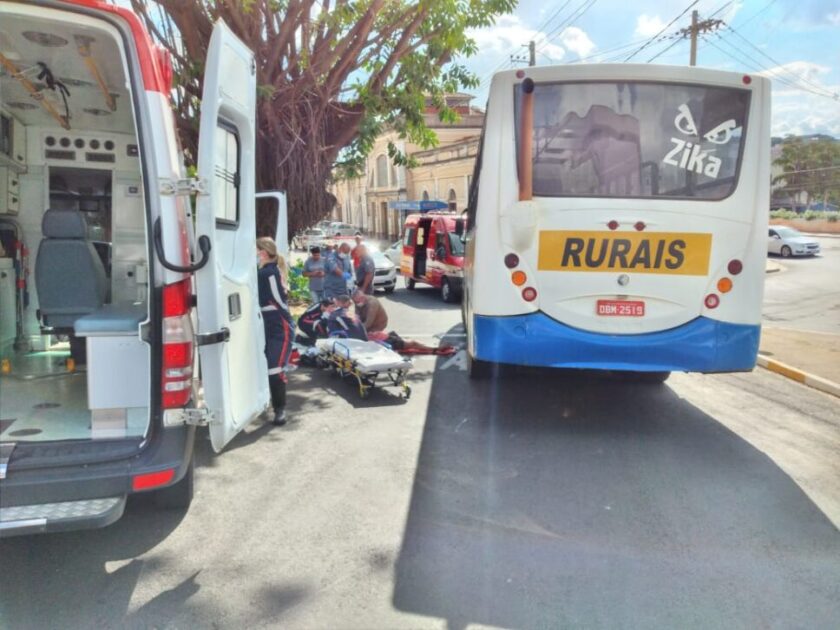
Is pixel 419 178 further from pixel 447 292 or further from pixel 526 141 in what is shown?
pixel 526 141

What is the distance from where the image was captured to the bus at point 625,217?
4746mm

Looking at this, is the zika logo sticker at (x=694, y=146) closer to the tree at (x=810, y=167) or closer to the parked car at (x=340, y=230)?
the parked car at (x=340, y=230)

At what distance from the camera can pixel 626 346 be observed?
15.9 feet

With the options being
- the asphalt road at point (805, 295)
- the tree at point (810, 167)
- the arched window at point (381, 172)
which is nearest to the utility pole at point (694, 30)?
the asphalt road at point (805, 295)

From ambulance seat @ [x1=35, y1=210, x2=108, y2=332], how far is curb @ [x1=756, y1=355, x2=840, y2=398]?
24.1 feet

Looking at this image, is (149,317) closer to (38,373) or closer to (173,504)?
(173,504)

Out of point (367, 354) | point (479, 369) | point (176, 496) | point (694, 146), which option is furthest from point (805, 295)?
point (176, 496)

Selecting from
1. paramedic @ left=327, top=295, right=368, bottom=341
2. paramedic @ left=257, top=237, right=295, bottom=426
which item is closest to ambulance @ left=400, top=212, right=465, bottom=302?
paramedic @ left=327, top=295, right=368, bottom=341

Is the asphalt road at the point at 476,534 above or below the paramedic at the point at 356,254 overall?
below

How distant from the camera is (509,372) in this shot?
24.3ft

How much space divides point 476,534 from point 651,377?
417cm

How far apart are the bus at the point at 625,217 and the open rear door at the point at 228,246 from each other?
6.38ft

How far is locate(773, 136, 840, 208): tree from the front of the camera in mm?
55531

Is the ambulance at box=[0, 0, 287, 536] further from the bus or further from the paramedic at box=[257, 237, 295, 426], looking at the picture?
the bus
